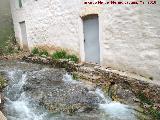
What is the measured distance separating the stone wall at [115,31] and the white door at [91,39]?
0.59 ft

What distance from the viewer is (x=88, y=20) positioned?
12891 mm

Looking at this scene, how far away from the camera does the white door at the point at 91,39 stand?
12.6 meters

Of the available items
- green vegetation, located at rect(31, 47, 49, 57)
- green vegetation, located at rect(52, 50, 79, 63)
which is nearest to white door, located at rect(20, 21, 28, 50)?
green vegetation, located at rect(31, 47, 49, 57)

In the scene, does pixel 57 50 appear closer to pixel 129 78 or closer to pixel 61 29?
pixel 61 29

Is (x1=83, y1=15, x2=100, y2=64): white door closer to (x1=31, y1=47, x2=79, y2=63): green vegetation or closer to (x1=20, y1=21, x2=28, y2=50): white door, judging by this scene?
(x1=31, y1=47, x2=79, y2=63): green vegetation

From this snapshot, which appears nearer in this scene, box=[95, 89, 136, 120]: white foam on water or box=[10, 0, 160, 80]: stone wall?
box=[95, 89, 136, 120]: white foam on water

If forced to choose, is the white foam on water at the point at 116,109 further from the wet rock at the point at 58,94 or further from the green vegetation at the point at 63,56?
the green vegetation at the point at 63,56

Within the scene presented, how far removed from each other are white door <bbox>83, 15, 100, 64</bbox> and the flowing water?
1550mm

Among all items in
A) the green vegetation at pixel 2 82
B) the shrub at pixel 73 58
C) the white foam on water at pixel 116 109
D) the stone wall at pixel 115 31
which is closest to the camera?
the white foam on water at pixel 116 109

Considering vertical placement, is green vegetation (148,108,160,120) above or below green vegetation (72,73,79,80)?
below

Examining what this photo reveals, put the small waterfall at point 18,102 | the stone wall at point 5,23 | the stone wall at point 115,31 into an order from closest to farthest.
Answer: the small waterfall at point 18,102
the stone wall at point 115,31
the stone wall at point 5,23

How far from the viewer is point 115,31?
11.5 meters

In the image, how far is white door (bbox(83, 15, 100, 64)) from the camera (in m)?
12.6

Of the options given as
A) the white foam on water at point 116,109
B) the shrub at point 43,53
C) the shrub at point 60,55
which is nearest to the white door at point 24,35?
the shrub at point 43,53
